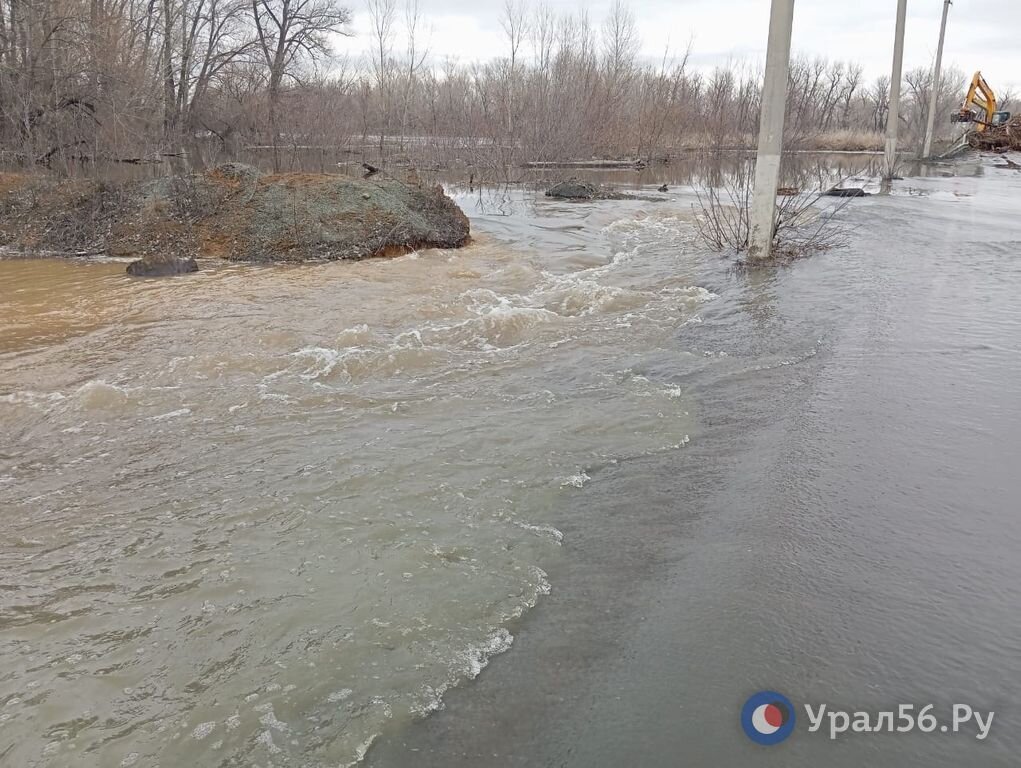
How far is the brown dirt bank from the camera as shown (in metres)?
11.3

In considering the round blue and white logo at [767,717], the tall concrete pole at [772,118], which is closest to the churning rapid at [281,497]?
the round blue and white logo at [767,717]

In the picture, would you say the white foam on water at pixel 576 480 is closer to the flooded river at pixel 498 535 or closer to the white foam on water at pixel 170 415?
the flooded river at pixel 498 535

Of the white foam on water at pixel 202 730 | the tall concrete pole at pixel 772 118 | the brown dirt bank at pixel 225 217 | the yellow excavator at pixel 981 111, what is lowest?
the white foam on water at pixel 202 730

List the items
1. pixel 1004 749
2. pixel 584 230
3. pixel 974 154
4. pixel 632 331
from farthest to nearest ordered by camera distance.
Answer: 1. pixel 974 154
2. pixel 584 230
3. pixel 632 331
4. pixel 1004 749

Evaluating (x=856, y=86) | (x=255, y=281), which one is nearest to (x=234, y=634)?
(x=255, y=281)

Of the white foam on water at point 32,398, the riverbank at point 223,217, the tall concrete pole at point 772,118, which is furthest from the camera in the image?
the riverbank at point 223,217

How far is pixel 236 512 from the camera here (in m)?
3.66

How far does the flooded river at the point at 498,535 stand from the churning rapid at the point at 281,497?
0.02 meters

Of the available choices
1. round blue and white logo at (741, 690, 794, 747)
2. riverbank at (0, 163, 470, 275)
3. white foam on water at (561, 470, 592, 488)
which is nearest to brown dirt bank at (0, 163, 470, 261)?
riverbank at (0, 163, 470, 275)

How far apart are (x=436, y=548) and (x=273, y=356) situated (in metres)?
3.60

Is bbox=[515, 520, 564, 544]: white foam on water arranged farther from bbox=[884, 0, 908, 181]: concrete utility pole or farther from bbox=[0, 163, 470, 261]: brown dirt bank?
bbox=[884, 0, 908, 181]: concrete utility pole

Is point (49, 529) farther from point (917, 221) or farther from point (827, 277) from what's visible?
point (917, 221)

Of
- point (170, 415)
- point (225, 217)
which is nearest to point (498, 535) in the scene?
point (170, 415)

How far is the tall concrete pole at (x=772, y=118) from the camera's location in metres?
9.31
